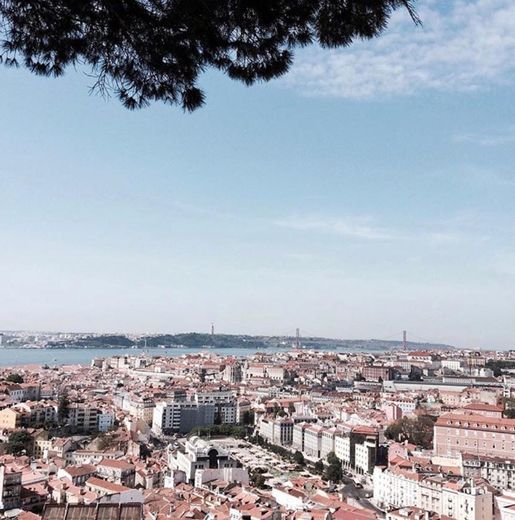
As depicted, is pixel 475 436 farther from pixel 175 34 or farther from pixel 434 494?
pixel 175 34

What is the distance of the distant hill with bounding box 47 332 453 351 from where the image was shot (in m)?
50.1

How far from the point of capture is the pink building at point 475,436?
989cm

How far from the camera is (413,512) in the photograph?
6125 mm

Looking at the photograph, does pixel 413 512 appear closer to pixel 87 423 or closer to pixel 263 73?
pixel 263 73

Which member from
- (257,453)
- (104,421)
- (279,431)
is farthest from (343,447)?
(104,421)

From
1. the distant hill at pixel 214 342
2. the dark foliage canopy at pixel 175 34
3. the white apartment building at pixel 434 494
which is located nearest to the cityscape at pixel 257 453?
the white apartment building at pixel 434 494

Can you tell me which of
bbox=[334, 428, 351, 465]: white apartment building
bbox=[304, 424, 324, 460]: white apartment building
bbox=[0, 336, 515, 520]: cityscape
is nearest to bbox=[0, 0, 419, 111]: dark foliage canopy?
bbox=[0, 336, 515, 520]: cityscape

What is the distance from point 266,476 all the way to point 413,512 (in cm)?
288

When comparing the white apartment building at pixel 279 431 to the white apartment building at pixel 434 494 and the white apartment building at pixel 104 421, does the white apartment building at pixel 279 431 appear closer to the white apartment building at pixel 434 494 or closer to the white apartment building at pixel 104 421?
the white apartment building at pixel 104 421

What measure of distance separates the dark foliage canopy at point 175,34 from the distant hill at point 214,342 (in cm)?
4758

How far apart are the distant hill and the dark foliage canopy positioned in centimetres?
4758

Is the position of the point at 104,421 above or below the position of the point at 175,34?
below

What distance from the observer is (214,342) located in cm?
5384

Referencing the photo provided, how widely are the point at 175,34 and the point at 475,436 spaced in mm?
10136
